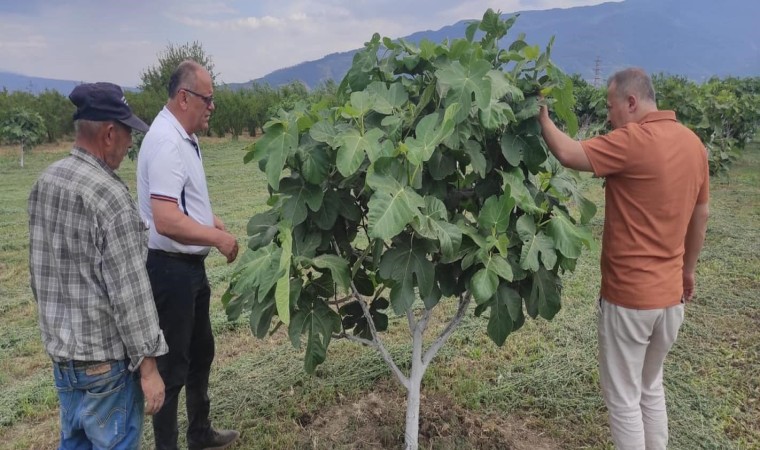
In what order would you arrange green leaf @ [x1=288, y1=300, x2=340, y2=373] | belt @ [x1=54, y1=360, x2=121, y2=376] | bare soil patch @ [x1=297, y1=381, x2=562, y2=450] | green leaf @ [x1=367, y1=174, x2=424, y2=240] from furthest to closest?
bare soil patch @ [x1=297, y1=381, x2=562, y2=450] < green leaf @ [x1=288, y1=300, x2=340, y2=373] < belt @ [x1=54, y1=360, x2=121, y2=376] < green leaf @ [x1=367, y1=174, x2=424, y2=240]

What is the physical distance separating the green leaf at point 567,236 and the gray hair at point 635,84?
2.39ft

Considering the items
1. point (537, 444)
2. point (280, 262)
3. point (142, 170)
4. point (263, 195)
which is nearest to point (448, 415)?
point (537, 444)

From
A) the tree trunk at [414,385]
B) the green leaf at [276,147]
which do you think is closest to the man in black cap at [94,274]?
the green leaf at [276,147]

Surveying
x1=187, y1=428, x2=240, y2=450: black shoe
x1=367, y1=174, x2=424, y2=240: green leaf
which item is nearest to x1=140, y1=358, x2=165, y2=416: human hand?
x1=367, y1=174, x2=424, y2=240: green leaf

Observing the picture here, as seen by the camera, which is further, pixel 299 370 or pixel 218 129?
pixel 218 129

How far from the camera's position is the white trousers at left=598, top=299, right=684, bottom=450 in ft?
8.00

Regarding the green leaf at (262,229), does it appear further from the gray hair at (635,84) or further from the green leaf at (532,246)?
the gray hair at (635,84)

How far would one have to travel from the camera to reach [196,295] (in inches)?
108

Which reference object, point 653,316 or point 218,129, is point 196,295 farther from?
point 218,129

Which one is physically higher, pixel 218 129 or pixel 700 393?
pixel 218 129

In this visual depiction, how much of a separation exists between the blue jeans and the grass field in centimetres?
122

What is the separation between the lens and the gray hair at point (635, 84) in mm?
2336

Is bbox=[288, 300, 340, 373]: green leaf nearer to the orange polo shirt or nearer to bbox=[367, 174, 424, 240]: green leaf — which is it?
bbox=[367, 174, 424, 240]: green leaf

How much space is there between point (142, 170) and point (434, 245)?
1.46m
